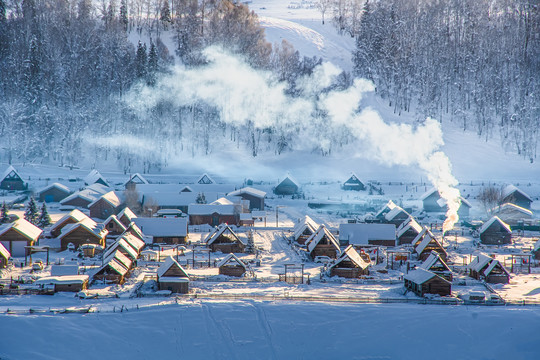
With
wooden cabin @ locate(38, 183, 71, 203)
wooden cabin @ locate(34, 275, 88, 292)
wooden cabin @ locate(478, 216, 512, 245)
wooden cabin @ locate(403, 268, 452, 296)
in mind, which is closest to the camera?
wooden cabin @ locate(34, 275, 88, 292)

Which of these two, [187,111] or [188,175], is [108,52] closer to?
[187,111]

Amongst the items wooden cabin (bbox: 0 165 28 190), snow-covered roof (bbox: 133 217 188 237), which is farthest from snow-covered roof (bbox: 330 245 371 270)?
wooden cabin (bbox: 0 165 28 190)

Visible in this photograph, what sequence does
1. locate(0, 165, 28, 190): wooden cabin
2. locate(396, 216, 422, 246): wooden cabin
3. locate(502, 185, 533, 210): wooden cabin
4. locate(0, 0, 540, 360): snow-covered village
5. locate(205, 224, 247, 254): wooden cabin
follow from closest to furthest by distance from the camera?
locate(0, 0, 540, 360): snow-covered village
locate(205, 224, 247, 254): wooden cabin
locate(396, 216, 422, 246): wooden cabin
locate(502, 185, 533, 210): wooden cabin
locate(0, 165, 28, 190): wooden cabin

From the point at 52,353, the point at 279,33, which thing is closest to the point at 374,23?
the point at 279,33

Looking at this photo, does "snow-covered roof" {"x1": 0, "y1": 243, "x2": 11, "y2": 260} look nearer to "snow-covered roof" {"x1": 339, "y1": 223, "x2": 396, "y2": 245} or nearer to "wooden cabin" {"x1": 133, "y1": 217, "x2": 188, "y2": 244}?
"wooden cabin" {"x1": 133, "y1": 217, "x2": 188, "y2": 244}

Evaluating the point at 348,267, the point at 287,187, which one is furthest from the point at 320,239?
the point at 287,187

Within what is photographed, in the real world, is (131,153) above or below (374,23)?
below

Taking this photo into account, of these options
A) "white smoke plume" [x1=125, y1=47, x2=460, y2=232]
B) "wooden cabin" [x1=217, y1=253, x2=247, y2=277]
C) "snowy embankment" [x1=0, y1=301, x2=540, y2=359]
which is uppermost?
"white smoke plume" [x1=125, y1=47, x2=460, y2=232]
